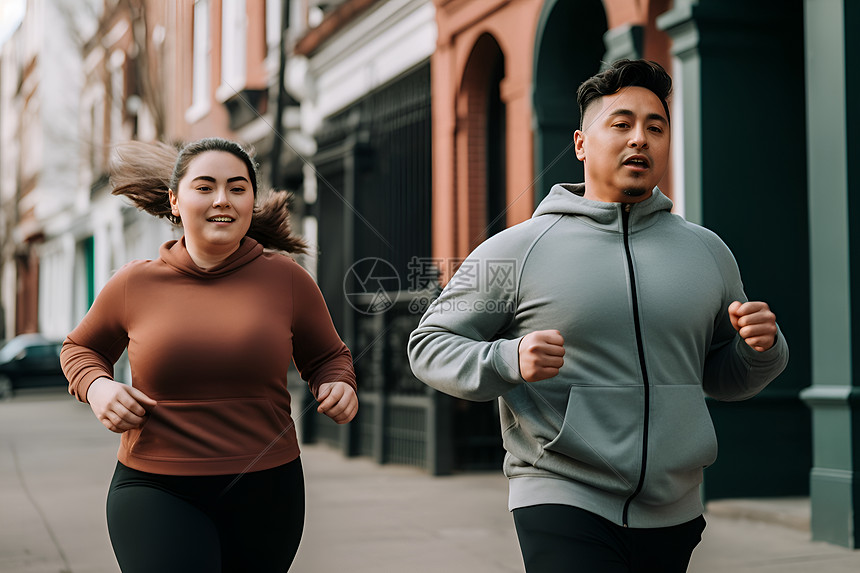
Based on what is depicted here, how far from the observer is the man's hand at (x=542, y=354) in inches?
91.3

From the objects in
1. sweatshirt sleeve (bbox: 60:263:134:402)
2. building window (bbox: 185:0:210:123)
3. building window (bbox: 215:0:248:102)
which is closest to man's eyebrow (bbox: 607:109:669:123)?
sweatshirt sleeve (bbox: 60:263:134:402)

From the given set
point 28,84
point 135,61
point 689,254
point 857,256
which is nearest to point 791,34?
point 857,256

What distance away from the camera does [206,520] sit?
291 centimetres

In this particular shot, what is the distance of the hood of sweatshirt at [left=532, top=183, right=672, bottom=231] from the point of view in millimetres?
2670

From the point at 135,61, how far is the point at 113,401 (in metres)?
19.5

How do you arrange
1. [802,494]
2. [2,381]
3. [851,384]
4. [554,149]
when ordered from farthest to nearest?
1. [2,381]
2. [554,149]
3. [802,494]
4. [851,384]

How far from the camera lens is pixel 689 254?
8.79 feet

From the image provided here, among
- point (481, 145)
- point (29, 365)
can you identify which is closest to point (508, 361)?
point (481, 145)

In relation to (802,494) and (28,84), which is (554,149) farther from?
(28,84)

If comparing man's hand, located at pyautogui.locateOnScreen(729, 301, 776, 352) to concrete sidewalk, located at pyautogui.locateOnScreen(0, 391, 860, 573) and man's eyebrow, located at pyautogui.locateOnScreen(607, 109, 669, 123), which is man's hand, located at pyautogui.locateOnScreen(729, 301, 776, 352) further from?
concrete sidewalk, located at pyautogui.locateOnScreen(0, 391, 860, 573)

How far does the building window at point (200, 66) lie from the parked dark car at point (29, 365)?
246 inches

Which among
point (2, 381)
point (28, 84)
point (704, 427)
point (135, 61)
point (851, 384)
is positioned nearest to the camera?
point (704, 427)

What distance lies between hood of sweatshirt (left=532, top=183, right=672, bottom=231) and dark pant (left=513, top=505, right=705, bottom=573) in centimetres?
69

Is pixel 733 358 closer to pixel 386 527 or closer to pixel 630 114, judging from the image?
pixel 630 114
